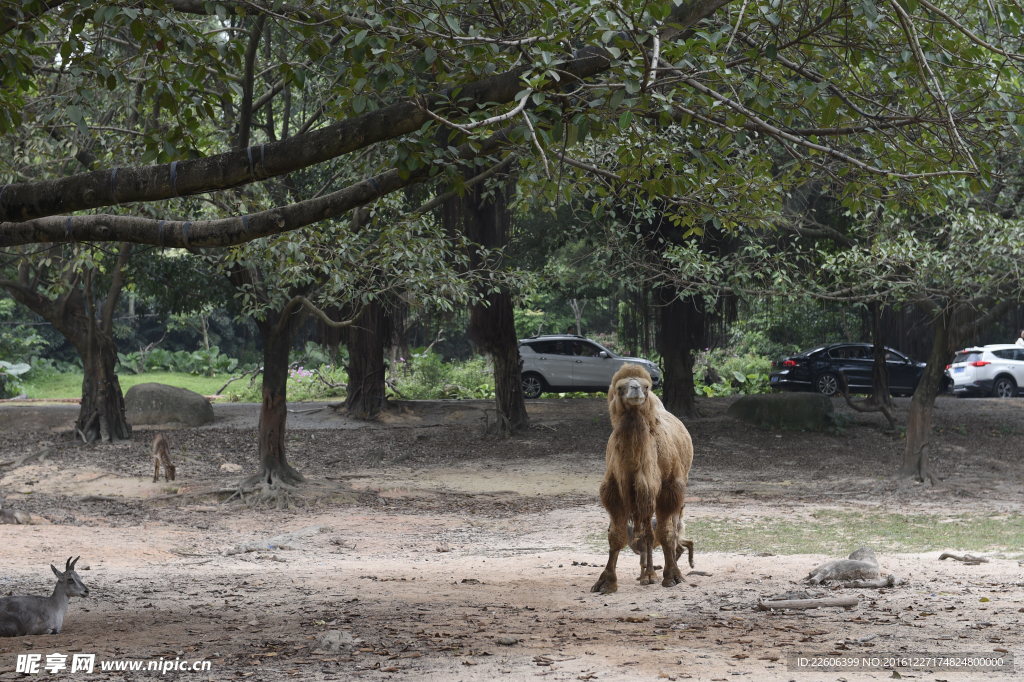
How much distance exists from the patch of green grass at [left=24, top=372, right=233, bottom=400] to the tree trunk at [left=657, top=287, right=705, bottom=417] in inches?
678

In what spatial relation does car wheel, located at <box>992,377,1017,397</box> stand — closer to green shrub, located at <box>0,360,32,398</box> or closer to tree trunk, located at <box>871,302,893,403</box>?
tree trunk, located at <box>871,302,893,403</box>

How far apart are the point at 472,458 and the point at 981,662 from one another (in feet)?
48.9

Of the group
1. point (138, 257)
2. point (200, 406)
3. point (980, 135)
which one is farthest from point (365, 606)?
point (200, 406)

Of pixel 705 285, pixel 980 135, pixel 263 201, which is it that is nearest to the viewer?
pixel 980 135

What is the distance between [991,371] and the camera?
98.3 feet

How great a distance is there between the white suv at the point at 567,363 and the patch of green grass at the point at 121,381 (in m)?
11.5

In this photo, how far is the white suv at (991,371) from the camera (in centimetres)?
2995

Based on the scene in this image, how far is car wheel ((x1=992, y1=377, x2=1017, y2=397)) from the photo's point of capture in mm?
30062

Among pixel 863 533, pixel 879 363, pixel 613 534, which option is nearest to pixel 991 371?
pixel 879 363

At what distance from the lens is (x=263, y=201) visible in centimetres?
1391

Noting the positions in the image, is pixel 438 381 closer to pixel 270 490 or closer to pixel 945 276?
pixel 270 490

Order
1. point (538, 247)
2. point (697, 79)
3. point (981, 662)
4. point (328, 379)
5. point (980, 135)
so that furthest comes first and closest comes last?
point (328, 379) → point (538, 247) → point (980, 135) → point (697, 79) → point (981, 662)

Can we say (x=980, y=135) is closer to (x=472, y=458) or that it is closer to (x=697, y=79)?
(x=697, y=79)

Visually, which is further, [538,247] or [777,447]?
[538,247]
